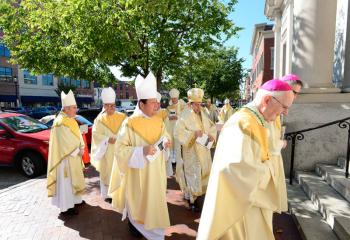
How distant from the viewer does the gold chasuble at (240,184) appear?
7.38 ft

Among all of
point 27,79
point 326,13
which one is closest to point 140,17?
point 326,13

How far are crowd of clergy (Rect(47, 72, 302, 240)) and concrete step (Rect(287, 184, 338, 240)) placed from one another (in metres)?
0.41

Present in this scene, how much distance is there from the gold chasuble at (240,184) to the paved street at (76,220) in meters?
2.11

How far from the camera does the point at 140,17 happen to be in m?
10.4

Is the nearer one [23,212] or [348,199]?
[348,199]

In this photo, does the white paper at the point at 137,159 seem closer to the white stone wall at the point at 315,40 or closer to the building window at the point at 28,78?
the white stone wall at the point at 315,40

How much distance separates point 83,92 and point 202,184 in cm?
6444

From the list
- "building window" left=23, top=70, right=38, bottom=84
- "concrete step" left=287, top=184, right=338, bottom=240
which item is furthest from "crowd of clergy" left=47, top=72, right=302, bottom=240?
"building window" left=23, top=70, right=38, bottom=84

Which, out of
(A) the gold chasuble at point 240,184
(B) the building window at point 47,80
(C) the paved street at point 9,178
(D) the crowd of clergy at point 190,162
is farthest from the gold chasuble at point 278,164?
(B) the building window at point 47,80

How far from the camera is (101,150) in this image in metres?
5.74

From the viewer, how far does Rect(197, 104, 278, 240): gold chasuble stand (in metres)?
2.25

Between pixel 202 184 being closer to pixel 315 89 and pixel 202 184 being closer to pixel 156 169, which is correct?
pixel 156 169

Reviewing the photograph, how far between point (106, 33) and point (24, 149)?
4169mm

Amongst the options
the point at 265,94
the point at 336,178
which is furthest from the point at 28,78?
the point at 265,94
